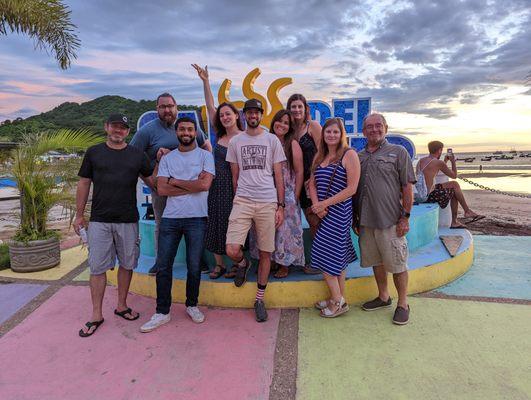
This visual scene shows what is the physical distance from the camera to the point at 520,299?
3633mm

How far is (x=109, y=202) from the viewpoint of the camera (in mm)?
3049

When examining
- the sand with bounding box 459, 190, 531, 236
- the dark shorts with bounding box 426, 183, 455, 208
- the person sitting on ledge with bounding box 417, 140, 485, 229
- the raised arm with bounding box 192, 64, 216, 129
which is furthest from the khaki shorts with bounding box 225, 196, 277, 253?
the sand with bounding box 459, 190, 531, 236

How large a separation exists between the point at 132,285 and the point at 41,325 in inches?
37.5

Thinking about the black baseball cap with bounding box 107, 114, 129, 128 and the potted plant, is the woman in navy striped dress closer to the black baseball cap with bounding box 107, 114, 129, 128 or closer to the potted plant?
the black baseball cap with bounding box 107, 114, 129, 128

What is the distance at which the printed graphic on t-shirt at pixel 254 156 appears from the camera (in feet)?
10.2

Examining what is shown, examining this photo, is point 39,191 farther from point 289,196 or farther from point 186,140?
point 289,196

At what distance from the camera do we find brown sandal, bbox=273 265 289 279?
364cm

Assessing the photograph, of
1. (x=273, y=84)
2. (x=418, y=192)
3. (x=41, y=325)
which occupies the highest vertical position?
(x=273, y=84)

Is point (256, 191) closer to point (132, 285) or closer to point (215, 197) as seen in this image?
point (215, 197)

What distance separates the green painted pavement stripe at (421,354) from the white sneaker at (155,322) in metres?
1.24

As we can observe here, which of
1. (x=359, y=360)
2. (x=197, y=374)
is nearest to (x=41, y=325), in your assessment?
(x=197, y=374)

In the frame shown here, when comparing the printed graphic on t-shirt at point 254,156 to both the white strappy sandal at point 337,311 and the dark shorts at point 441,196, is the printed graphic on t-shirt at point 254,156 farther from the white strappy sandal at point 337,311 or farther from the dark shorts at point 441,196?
the dark shorts at point 441,196

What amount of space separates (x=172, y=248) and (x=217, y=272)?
74 cm

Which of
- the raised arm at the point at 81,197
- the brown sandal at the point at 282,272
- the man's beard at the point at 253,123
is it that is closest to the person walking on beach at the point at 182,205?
the man's beard at the point at 253,123
